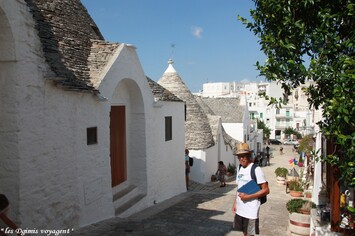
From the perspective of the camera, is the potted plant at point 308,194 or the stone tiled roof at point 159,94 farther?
the stone tiled roof at point 159,94

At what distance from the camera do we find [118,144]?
→ 1063 centimetres

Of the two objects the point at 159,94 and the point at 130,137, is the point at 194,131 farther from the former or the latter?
the point at 130,137

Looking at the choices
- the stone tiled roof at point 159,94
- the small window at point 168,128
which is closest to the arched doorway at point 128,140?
the stone tiled roof at point 159,94

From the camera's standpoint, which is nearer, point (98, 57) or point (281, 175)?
point (98, 57)

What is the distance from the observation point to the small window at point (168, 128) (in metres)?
13.3

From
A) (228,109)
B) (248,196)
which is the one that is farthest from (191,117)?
(248,196)

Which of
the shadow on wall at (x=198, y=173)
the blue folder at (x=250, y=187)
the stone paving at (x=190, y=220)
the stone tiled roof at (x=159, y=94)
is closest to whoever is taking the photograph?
the blue folder at (x=250, y=187)

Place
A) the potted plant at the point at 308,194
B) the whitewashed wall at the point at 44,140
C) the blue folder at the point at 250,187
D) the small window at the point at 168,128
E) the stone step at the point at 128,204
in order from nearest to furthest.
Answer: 1. the blue folder at the point at 250,187
2. the whitewashed wall at the point at 44,140
3. the stone step at the point at 128,204
4. the potted plant at the point at 308,194
5. the small window at the point at 168,128

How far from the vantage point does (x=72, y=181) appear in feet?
24.8

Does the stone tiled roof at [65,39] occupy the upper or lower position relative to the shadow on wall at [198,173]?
upper

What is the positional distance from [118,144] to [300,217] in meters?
5.58

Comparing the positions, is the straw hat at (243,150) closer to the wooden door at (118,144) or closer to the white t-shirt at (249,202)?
the white t-shirt at (249,202)

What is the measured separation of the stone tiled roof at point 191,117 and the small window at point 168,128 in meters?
5.75

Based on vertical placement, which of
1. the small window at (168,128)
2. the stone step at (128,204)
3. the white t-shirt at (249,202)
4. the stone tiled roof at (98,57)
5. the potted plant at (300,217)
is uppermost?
the stone tiled roof at (98,57)
